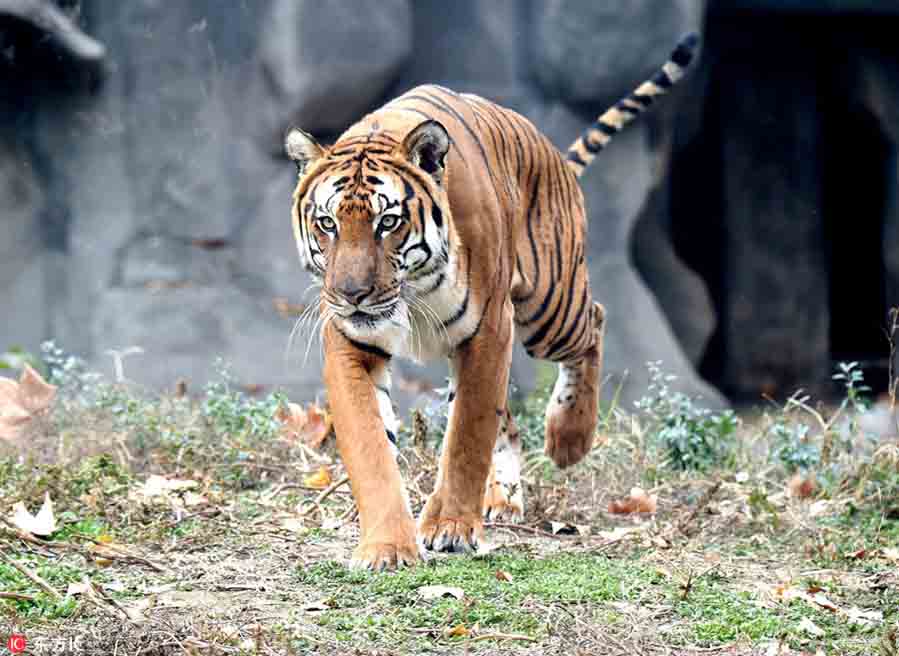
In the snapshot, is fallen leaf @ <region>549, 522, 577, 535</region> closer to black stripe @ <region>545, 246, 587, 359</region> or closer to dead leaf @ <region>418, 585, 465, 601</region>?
black stripe @ <region>545, 246, 587, 359</region>

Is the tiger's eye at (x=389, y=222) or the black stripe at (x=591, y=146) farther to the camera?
the black stripe at (x=591, y=146)

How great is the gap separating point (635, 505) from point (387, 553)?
1441 mm

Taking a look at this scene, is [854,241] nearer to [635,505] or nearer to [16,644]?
[635,505]

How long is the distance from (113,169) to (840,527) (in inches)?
220

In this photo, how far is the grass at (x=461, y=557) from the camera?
3115 millimetres

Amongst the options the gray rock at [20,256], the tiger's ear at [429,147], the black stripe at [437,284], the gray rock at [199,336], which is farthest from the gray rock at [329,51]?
the black stripe at [437,284]

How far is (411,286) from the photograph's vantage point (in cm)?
389

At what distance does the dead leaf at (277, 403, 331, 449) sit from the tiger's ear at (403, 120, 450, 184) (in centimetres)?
160

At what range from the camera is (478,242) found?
4.01m

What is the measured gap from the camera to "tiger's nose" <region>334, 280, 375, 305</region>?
3.67m

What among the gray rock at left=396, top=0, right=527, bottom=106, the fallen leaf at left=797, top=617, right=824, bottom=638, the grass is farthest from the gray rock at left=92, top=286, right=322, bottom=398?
the fallen leaf at left=797, top=617, right=824, bottom=638

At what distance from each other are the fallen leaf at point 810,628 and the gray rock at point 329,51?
19.2 ft

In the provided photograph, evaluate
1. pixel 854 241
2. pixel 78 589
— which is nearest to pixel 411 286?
pixel 78 589

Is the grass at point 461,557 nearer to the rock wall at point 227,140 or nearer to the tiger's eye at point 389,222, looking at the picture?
the tiger's eye at point 389,222
